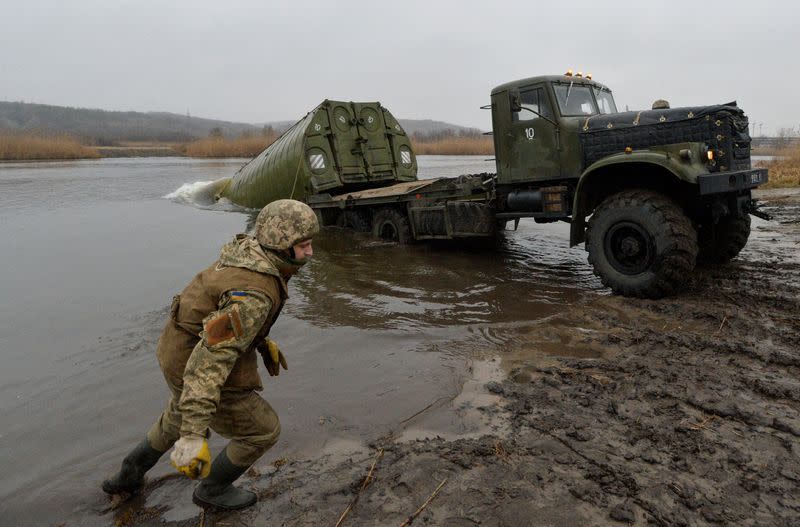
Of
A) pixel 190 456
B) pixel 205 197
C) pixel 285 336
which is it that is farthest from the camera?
pixel 205 197

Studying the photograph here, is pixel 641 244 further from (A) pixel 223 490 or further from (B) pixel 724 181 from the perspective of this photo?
(A) pixel 223 490

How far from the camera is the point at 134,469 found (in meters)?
2.88

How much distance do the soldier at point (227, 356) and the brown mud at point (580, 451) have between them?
0.84 feet

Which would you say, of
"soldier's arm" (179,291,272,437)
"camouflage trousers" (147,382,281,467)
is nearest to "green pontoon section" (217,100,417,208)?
"camouflage trousers" (147,382,281,467)

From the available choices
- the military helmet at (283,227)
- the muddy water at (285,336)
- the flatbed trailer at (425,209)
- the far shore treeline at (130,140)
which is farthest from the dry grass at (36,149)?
the military helmet at (283,227)

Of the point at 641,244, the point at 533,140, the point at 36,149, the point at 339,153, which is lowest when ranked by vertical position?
the point at 641,244

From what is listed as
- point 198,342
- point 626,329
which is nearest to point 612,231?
point 626,329

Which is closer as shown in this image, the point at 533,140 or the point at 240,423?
the point at 240,423

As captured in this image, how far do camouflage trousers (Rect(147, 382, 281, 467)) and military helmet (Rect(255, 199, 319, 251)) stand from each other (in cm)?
73

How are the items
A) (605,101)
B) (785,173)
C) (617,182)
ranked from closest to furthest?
(617,182) → (605,101) → (785,173)

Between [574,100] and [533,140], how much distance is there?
2.47 feet

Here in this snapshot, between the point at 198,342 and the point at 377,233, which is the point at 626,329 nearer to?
the point at 198,342

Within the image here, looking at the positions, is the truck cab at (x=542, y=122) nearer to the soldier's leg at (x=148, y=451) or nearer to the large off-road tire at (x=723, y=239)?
the large off-road tire at (x=723, y=239)

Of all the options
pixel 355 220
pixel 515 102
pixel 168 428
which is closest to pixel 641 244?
pixel 515 102
